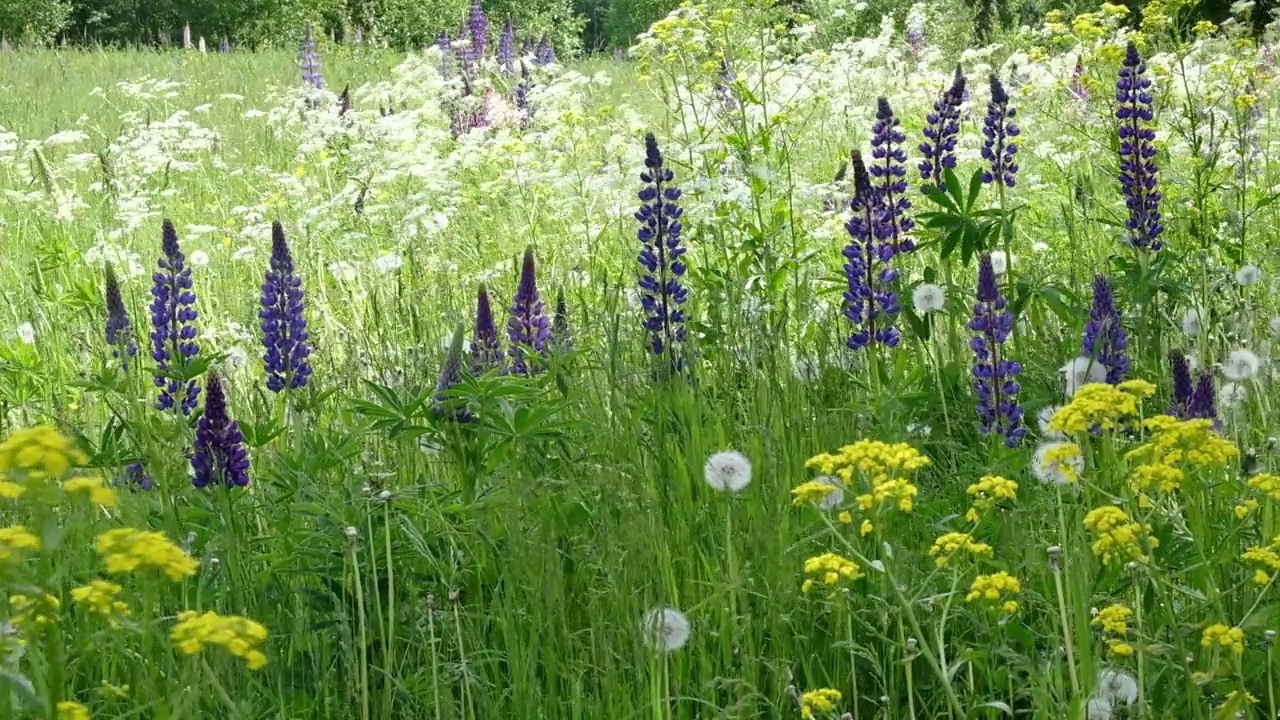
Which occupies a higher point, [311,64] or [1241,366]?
[311,64]

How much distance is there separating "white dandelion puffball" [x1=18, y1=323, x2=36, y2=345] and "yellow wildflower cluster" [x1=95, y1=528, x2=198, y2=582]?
3352mm

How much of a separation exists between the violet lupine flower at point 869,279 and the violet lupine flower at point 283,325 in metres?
1.33

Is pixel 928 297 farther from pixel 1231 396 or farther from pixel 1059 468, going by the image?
pixel 1059 468

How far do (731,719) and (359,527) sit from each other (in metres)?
0.83

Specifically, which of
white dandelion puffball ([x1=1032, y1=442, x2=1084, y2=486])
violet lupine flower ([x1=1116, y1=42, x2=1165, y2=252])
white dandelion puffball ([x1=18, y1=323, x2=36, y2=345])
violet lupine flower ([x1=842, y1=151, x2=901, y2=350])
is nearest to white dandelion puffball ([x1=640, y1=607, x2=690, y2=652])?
white dandelion puffball ([x1=1032, y1=442, x2=1084, y2=486])

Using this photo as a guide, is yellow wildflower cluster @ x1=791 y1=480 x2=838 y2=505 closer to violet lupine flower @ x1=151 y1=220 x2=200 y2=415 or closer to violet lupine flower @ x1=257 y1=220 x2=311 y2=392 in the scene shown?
violet lupine flower @ x1=257 y1=220 x2=311 y2=392

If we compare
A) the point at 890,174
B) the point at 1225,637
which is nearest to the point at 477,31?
the point at 890,174

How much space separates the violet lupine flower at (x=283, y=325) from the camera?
9.91ft

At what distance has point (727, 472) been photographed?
7.07 ft

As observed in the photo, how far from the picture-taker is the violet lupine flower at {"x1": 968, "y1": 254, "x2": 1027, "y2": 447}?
268cm

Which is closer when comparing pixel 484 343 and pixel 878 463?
pixel 878 463

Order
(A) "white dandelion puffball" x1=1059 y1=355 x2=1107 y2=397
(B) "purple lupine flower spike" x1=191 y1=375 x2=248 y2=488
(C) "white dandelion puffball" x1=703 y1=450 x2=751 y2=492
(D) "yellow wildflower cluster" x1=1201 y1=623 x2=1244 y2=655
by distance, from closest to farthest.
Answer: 1. (D) "yellow wildflower cluster" x1=1201 y1=623 x2=1244 y2=655
2. (C) "white dandelion puffball" x1=703 y1=450 x2=751 y2=492
3. (B) "purple lupine flower spike" x1=191 y1=375 x2=248 y2=488
4. (A) "white dandelion puffball" x1=1059 y1=355 x2=1107 y2=397

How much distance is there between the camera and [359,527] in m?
2.16

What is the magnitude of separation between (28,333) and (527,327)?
2245mm
